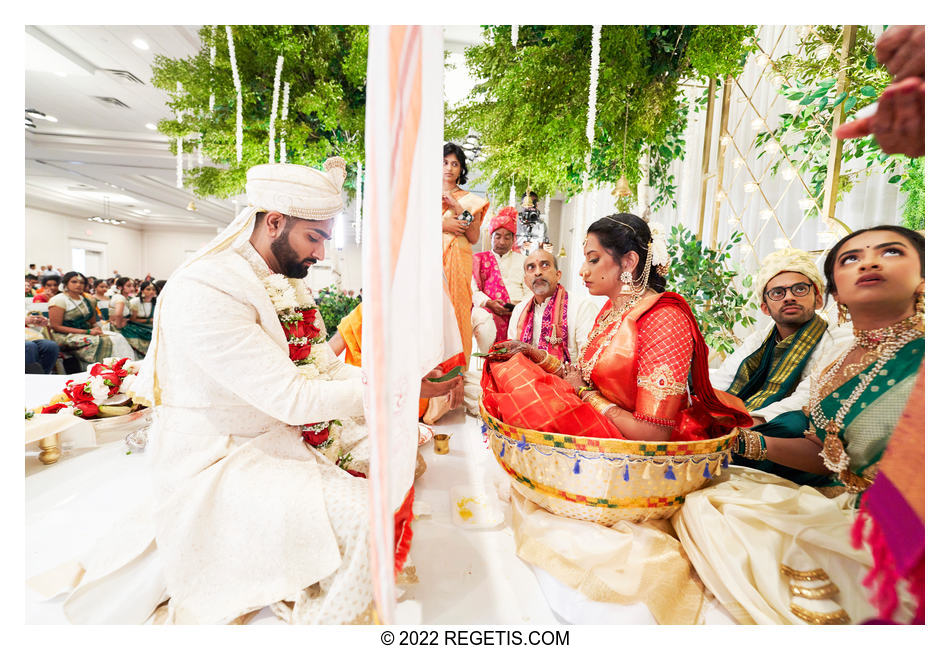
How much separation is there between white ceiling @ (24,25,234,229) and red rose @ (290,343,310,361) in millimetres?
3697

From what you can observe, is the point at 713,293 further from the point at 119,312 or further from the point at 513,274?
the point at 119,312

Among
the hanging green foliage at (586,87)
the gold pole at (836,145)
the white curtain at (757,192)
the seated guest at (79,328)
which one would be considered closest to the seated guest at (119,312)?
the seated guest at (79,328)

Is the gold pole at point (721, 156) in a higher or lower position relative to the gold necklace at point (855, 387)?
higher

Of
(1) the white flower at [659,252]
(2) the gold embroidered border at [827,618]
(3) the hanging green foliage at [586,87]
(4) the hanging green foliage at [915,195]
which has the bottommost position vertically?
(2) the gold embroidered border at [827,618]

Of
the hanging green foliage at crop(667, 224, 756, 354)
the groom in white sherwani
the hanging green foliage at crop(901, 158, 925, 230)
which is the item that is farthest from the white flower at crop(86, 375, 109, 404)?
the hanging green foliage at crop(901, 158, 925, 230)

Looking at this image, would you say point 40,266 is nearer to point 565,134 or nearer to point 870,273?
point 565,134

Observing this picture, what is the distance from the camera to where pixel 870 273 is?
1011mm

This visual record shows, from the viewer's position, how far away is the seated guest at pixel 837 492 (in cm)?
99

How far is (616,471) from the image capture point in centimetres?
136

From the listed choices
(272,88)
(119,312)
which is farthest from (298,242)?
(119,312)

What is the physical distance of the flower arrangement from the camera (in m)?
2.72

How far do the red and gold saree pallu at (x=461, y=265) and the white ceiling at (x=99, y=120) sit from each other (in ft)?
11.5

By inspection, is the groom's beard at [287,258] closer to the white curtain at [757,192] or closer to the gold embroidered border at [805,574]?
the gold embroidered border at [805,574]

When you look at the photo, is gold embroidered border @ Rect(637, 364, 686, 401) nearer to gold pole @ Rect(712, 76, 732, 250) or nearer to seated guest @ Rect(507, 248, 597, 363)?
seated guest @ Rect(507, 248, 597, 363)
